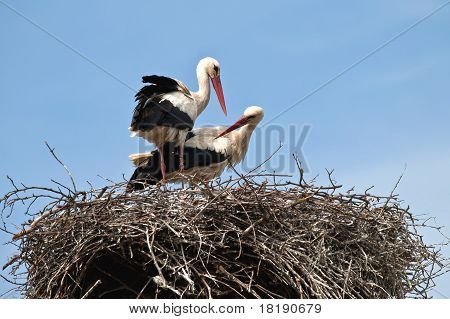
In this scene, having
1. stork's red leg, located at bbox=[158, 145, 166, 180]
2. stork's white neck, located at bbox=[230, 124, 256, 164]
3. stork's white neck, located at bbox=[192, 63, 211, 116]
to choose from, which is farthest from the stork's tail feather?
stork's white neck, located at bbox=[230, 124, 256, 164]

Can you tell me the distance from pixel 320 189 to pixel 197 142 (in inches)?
91.5

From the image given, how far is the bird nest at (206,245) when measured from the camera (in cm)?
449

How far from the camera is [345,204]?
485 cm

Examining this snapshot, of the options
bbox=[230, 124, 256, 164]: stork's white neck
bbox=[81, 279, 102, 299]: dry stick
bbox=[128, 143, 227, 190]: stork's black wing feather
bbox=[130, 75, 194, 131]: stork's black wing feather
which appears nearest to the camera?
bbox=[81, 279, 102, 299]: dry stick

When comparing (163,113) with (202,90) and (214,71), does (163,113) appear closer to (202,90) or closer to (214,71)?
(202,90)

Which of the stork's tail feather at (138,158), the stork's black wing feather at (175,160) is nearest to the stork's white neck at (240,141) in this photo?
the stork's black wing feather at (175,160)

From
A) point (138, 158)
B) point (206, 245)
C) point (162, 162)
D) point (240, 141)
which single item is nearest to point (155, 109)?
point (162, 162)

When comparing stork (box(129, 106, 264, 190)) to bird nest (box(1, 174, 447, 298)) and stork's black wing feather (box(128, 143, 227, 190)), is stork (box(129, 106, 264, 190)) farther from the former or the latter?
bird nest (box(1, 174, 447, 298))

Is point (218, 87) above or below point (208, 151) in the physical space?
above

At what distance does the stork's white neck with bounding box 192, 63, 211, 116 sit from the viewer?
23.2ft

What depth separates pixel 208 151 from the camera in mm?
6965

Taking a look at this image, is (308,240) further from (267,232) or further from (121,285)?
(121,285)

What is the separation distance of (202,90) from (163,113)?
2.11ft

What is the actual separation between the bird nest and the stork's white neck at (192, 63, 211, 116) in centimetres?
230
